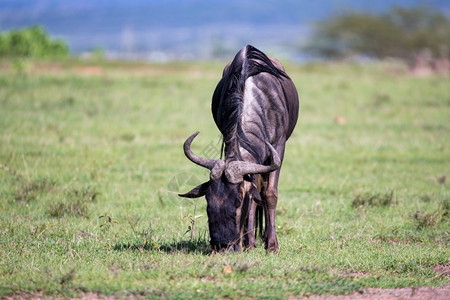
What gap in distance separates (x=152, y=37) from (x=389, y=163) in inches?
6965

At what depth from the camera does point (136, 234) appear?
7754 mm

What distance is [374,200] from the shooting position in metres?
9.54

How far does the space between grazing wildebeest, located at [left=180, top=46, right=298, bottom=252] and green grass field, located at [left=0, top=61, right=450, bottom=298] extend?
0.31 metres

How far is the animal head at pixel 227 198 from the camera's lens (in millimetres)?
6285

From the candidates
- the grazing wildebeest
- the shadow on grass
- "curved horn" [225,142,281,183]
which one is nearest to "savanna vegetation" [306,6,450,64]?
the grazing wildebeest

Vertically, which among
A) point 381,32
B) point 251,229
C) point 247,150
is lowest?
point 251,229

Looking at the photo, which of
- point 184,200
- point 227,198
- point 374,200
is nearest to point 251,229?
point 227,198

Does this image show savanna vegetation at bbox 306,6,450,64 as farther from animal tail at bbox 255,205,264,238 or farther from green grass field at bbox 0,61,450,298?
animal tail at bbox 255,205,264,238

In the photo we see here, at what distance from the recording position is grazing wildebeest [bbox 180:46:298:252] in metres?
6.34

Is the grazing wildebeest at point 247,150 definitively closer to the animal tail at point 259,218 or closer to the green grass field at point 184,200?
the animal tail at point 259,218

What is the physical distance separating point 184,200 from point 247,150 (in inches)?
124

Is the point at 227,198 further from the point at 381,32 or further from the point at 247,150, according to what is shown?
the point at 381,32

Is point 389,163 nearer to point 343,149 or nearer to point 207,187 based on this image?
point 343,149

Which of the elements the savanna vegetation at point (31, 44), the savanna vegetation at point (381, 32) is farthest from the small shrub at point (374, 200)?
the savanna vegetation at point (381, 32)
